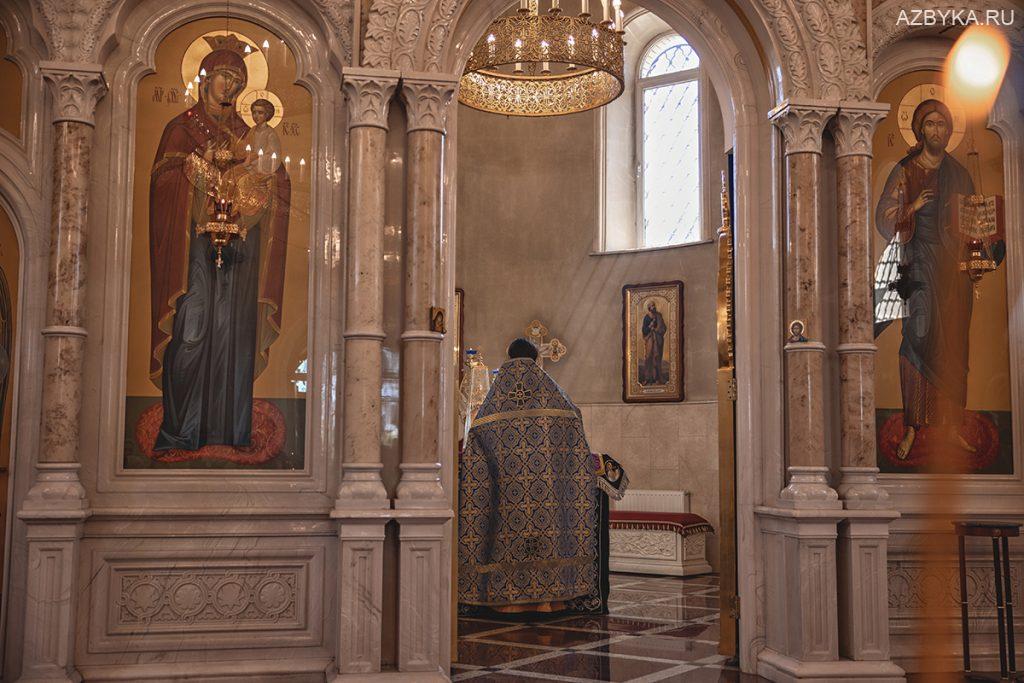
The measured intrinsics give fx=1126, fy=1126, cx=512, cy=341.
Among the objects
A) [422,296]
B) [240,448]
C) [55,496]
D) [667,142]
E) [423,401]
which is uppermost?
[667,142]

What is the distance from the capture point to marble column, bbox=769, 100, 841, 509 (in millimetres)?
6695

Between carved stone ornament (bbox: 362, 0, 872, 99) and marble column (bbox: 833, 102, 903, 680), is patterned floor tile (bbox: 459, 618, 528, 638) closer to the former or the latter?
marble column (bbox: 833, 102, 903, 680)

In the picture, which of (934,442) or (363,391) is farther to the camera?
(934,442)

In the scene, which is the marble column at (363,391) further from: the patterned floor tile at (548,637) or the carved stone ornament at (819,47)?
the carved stone ornament at (819,47)

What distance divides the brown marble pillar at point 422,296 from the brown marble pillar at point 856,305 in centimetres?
245

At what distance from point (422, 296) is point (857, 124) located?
290cm

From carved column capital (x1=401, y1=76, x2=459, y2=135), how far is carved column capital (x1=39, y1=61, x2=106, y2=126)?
1687 mm

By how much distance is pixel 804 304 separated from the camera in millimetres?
6816

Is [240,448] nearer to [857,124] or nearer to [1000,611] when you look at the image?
[857,124]

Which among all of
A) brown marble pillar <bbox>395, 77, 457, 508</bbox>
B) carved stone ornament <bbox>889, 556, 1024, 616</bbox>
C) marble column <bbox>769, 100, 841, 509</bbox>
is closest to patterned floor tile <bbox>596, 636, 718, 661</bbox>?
carved stone ornament <bbox>889, 556, 1024, 616</bbox>

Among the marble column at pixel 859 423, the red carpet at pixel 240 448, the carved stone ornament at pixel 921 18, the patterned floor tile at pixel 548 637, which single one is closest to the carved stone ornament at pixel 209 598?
the red carpet at pixel 240 448

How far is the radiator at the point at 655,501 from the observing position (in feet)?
42.6

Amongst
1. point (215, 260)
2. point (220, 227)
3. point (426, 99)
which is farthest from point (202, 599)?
point (426, 99)

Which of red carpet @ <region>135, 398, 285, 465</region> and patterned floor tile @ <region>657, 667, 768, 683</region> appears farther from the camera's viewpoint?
patterned floor tile @ <region>657, 667, 768, 683</region>
